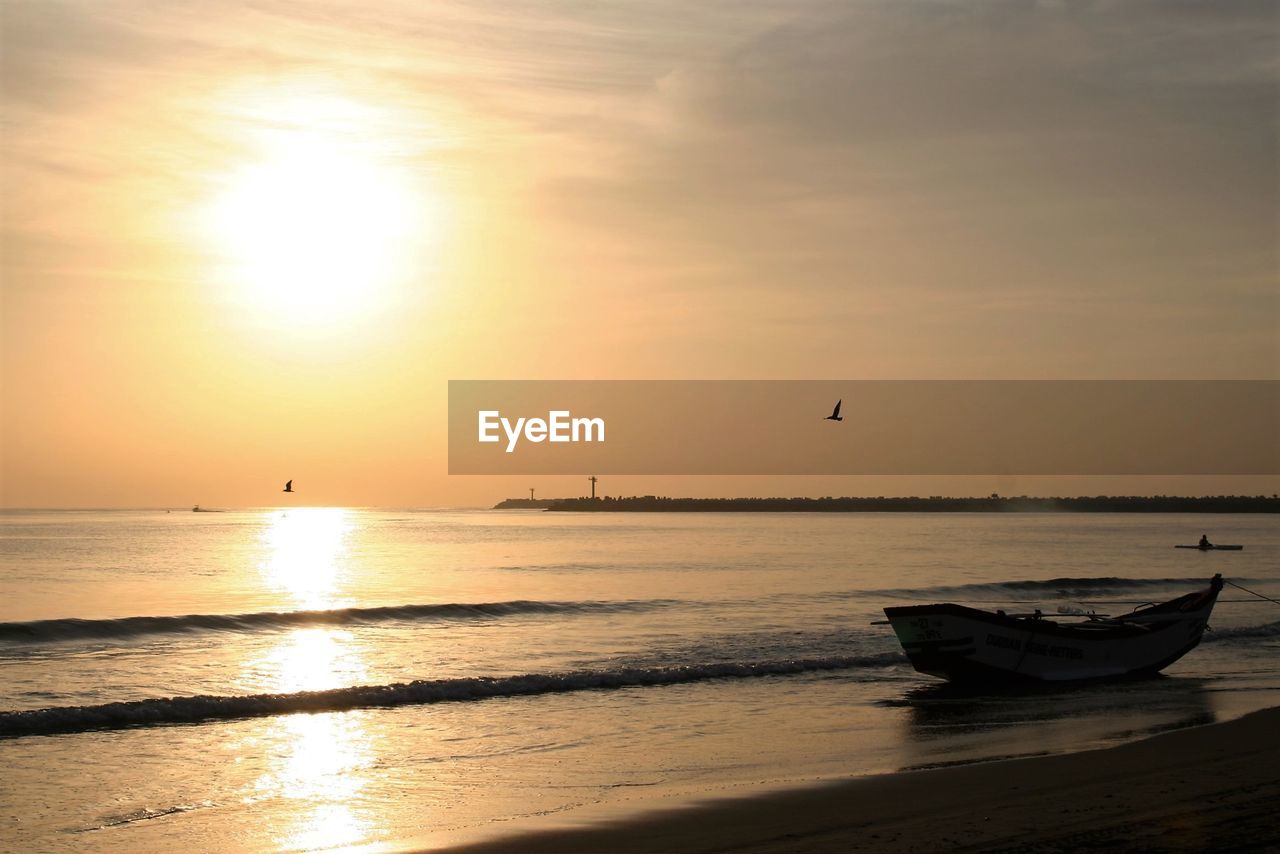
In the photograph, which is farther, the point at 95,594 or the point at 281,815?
the point at 95,594

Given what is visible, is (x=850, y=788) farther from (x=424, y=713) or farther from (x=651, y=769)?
(x=424, y=713)

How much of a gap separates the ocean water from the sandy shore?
0.84m

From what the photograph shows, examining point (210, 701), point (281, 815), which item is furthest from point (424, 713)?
point (281, 815)

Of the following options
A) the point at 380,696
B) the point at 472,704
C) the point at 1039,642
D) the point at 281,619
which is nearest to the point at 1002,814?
the point at 472,704

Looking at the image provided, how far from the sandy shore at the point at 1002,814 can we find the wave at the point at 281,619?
24.2 meters

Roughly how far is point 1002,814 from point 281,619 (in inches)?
1146

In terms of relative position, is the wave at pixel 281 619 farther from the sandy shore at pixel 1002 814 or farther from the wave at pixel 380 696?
the sandy shore at pixel 1002 814

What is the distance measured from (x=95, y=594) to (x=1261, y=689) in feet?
130

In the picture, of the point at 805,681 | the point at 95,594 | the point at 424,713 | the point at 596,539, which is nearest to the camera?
the point at 424,713

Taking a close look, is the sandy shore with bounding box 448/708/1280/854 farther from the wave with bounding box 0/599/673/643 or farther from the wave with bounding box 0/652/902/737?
the wave with bounding box 0/599/673/643

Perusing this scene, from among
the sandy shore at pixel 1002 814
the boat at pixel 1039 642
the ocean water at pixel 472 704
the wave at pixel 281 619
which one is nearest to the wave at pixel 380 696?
the ocean water at pixel 472 704

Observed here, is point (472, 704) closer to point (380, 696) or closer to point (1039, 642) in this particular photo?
point (380, 696)

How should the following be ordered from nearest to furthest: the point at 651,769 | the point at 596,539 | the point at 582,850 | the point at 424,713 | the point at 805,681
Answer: the point at 582,850 < the point at 651,769 < the point at 424,713 < the point at 805,681 < the point at 596,539

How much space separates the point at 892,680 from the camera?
22438mm
